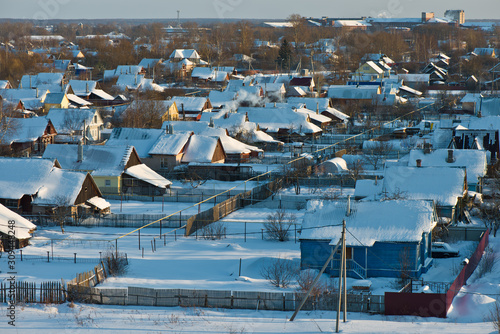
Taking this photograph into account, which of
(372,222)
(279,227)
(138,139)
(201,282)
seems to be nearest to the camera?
(201,282)

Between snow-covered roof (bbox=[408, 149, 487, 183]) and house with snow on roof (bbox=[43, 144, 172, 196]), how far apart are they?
973cm

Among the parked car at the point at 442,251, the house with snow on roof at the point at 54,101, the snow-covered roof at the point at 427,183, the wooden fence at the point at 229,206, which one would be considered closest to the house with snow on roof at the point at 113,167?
the wooden fence at the point at 229,206

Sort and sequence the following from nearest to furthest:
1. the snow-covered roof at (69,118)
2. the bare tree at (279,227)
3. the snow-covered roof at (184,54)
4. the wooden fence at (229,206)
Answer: the bare tree at (279,227)
the wooden fence at (229,206)
the snow-covered roof at (69,118)
the snow-covered roof at (184,54)

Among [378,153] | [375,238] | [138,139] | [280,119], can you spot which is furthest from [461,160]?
[280,119]

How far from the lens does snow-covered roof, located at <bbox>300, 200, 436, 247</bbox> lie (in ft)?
61.6

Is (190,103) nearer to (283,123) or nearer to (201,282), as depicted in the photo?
(283,123)

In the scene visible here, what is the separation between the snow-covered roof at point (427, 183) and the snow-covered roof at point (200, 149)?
10.9 metres

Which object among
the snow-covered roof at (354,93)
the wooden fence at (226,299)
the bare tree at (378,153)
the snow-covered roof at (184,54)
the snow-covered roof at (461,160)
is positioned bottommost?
the wooden fence at (226,299)

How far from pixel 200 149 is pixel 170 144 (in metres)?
1.36

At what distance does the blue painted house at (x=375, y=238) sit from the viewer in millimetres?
18641

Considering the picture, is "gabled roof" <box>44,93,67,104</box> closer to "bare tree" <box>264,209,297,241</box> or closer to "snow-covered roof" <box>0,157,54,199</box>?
"snow-covered roof" <box>0,157,54,199</box>

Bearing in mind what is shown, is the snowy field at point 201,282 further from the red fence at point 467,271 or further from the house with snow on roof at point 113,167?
the house with snow on roof at point 113,167

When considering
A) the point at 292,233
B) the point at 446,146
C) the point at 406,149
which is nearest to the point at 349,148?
the point at 406,149

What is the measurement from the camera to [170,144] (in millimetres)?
34219
